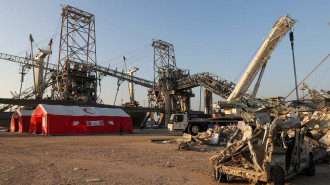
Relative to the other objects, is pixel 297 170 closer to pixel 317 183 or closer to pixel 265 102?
pixel 317 183

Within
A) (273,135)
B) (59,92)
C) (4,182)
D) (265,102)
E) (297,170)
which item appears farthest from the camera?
(59,92)

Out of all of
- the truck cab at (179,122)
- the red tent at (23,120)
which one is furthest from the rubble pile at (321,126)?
the red tent at (23,120)

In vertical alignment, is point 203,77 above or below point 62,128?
above

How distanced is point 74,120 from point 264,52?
851 inches

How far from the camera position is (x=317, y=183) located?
6238 mm

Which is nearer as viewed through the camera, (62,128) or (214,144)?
(214,144)

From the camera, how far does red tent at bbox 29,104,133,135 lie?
22984mm

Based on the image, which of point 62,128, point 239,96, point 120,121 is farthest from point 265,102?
point 62,128

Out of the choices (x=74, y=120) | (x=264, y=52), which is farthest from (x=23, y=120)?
(x=264, y=52)

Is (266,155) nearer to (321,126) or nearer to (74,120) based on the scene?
(321,126)

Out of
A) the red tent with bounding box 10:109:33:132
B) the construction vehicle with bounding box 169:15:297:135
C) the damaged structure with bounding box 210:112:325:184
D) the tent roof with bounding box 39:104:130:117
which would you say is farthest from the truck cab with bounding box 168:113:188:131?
the damaged structure with bounding box 210:112:325:184

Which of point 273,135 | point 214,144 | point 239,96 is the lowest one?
point 214,144

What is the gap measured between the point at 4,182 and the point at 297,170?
7.83 m

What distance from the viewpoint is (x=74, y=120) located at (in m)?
24.2
